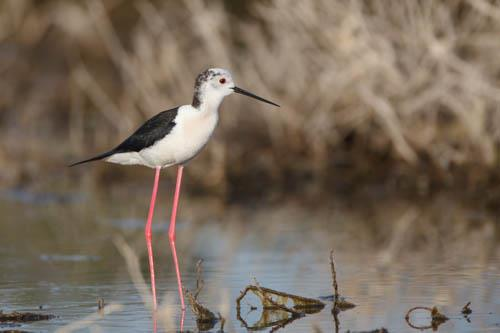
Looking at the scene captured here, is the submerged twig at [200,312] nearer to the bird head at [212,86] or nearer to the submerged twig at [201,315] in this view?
the submerged twig at [201,315]

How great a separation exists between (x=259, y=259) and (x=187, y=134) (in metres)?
1.16

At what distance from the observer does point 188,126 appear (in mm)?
5957

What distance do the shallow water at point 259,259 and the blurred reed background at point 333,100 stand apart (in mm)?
753

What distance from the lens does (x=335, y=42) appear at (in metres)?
9.44

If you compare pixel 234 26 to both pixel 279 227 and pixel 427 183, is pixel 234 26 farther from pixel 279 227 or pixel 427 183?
pixel 279 227

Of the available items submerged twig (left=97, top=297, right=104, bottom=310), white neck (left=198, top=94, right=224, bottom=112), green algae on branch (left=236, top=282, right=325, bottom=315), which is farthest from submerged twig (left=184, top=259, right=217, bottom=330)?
white neck (left=198, top=94, right=224, bottom=112)

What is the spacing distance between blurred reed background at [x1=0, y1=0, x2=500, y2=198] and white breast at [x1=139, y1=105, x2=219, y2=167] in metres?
3.04

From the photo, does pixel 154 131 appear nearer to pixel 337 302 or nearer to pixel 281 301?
pixel 281 301

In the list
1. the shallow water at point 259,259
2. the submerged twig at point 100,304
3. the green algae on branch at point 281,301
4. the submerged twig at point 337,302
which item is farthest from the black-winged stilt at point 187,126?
the submerged twig at point 337,302

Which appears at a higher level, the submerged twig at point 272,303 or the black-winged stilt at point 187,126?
the black-winged stilt at point 187,126

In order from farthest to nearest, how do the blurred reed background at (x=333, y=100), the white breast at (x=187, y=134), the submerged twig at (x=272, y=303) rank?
the blurred reed background at (x=333, y=100) < the white breast at (x=187, y=134) < the submerged twig at (x=272, y=303)

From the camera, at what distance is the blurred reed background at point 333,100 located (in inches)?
363

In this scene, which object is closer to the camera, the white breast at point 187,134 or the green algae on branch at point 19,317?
the green algae on branch at point 19,317

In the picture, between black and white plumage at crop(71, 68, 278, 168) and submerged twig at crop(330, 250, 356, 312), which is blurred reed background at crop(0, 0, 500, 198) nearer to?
black and white plumage at crop(71, 68, 278, 168)
